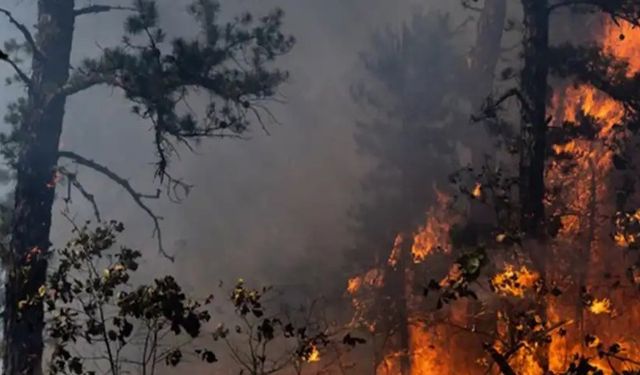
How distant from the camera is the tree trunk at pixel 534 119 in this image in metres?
11.6

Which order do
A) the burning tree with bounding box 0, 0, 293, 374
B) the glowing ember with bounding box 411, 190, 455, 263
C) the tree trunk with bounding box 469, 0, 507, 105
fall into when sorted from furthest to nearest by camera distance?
the glowing ember with bounding box 411, 190, 455, 263, the tree trunk with bounding box 469, 0, 507, 105, the burning tree with bounding box 0, 0, 293, 374

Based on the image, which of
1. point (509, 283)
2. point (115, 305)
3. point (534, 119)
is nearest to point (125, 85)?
point (115, 305)

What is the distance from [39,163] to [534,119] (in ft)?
26.3

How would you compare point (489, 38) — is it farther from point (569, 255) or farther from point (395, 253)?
point (395, 253)

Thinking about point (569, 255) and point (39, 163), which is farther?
point (569, 255)

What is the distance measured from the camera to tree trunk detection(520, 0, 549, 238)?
11562 millimetres

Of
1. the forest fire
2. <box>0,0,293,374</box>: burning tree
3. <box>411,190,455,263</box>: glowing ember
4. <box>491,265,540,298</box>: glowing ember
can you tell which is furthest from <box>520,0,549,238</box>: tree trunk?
<box>411,190,455,263</box>: glowing ember

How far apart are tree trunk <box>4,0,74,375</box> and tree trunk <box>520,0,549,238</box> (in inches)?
299

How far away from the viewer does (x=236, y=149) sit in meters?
28.4

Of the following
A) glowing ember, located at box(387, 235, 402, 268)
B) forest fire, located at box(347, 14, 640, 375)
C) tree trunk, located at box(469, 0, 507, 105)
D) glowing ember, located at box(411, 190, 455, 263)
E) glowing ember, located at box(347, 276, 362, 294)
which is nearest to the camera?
forest fire, located at box(347, 14, 640, 375)

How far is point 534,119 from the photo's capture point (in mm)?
11594

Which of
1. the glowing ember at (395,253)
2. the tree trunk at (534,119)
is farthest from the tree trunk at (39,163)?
the glowing ember at (395,253)

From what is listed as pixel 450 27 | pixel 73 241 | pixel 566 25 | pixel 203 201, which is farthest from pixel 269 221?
pixel 73 241

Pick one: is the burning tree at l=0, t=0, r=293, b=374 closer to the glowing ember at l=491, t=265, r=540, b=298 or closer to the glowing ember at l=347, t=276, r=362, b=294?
the glowing ember at l=491, t=265, r=540, b=298
